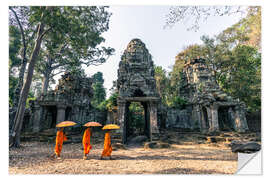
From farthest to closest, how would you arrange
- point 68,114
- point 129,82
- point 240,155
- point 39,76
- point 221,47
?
point 39,76 → point 221,47 → point 68,114 → point 129,82 → point 240,155

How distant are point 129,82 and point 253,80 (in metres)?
11.4

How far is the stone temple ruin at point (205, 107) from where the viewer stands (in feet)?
32.9

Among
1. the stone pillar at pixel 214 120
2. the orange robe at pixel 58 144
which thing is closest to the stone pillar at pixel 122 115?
the orange robe at pixel 58 144

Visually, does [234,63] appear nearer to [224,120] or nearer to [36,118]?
[224,120]

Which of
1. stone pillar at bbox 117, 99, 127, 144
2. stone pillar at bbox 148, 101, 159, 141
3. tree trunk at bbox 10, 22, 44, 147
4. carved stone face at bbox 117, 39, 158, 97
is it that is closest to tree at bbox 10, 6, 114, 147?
tree trunk at bbox 10, 22, 44, 147

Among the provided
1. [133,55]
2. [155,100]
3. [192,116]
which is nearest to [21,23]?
[133,55]

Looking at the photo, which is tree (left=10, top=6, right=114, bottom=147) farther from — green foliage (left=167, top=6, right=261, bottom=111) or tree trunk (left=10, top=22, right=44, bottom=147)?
green foliage (left=167, top=6, right=261, bottom=111)

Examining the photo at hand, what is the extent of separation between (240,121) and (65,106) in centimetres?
1292

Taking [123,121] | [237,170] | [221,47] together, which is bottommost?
[237,170]

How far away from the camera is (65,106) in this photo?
10711mm

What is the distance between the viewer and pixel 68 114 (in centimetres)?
1217

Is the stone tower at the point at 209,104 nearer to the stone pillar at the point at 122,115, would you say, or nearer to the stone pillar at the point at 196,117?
the stone pillar at the point at 196,117

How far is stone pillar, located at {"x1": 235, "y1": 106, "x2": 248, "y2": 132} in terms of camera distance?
962 cm

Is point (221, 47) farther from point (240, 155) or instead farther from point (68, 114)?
point (68, 114)
